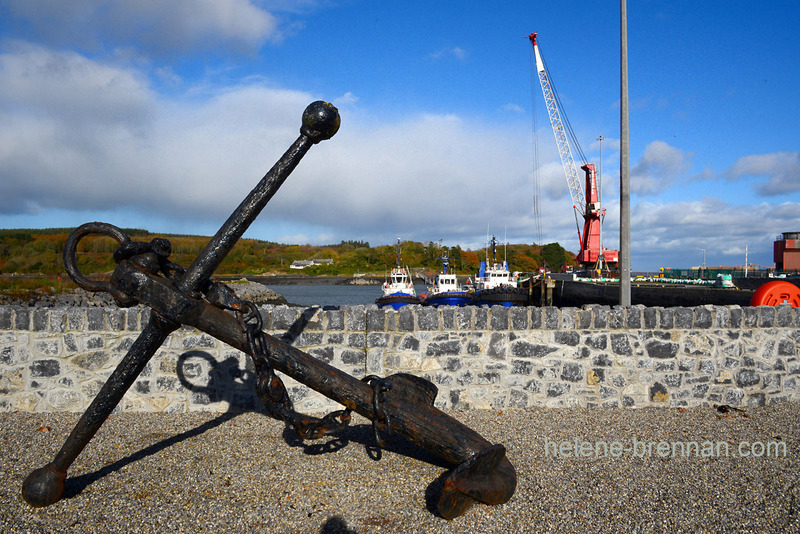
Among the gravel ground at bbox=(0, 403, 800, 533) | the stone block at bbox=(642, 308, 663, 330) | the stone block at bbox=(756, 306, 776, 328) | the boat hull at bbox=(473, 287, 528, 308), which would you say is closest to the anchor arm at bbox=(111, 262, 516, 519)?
the gravel ground at bbox=(0, 403, 800, 533)

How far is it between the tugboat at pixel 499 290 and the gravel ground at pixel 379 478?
27544 mm

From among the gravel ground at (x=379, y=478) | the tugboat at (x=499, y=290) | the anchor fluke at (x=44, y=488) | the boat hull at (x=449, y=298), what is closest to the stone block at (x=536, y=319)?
the gravel ground at (x=379, y=478)

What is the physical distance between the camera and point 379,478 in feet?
12.4

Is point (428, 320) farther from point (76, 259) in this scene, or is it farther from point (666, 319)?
point (76, 259)

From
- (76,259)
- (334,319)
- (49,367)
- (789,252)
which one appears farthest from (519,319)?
(789,252)

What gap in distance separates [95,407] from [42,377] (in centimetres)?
305

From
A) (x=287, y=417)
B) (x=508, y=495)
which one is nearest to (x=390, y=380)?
(x=287, y=417)

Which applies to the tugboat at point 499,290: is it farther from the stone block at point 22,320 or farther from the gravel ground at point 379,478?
the stone block at point 22,320

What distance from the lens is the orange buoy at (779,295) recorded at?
637 centimetres

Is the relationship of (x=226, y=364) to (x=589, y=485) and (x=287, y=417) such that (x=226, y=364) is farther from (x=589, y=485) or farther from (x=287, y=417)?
(x=589, y=485)

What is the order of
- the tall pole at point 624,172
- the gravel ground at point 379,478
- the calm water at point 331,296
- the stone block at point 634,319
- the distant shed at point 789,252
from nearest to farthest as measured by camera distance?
1. the gravel ground at point 379,478
2. the stone block at point 634,319
3. the tall pole at point 624,172
4. the distant shed at point 789,252
5. the calm water at point 331,296

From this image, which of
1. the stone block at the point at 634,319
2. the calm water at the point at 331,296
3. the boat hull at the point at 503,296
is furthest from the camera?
the calm water at the point at 331,296

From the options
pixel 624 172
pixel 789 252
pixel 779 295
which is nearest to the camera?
pixel 779 295

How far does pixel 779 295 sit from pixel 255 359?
6782mm
